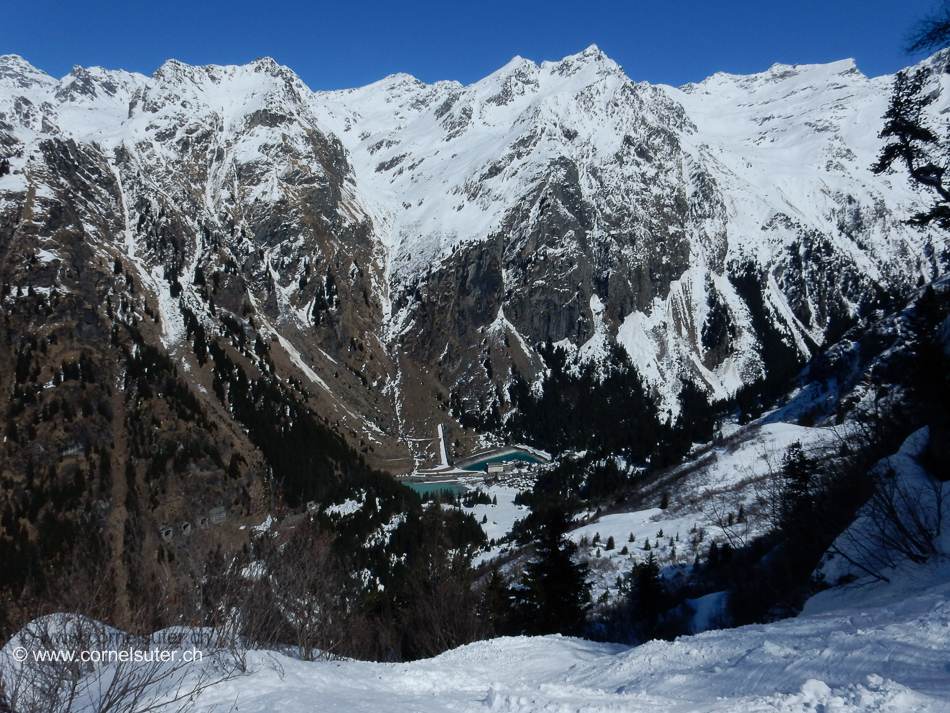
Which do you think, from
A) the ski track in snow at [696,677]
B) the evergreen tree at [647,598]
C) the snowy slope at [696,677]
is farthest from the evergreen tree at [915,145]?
the evergreen tree at [647,598]

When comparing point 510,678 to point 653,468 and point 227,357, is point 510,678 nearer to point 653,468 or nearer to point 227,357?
point 653,468

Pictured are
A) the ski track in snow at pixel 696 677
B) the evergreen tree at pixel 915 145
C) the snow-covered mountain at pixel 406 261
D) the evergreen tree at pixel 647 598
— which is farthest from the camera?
the snow-covered mountain at pixel 406 261

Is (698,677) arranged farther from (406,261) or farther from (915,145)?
(406,261)


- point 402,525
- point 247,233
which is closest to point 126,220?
point 247,233

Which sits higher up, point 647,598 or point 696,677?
point 696,677

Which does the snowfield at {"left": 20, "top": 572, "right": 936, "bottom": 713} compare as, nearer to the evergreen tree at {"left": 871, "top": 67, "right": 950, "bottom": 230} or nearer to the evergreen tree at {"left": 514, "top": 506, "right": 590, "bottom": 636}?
the evergreen tree at {"left": 871, "top": 67, "right": 950, "bottom": 230}

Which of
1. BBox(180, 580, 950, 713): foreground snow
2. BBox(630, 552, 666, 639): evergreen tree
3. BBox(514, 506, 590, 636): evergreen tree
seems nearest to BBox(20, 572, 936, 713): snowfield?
BBox(180, 580, 950, 713): foreground snow

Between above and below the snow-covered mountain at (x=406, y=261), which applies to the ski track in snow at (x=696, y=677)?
below

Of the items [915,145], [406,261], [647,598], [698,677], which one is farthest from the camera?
[406,261]

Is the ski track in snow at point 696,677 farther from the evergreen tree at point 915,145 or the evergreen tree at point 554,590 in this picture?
the evergreen tree at point 554,590

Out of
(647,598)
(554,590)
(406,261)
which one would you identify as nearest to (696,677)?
(554,590)

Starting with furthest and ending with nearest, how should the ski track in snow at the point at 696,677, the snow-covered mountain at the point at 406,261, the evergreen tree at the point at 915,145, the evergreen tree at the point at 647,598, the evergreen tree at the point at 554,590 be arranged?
the snow-covered mountain at the point at 406,261
the evergreen tree at the point at 647,598
the evergreen tree at the point at 554,590
the evergreen tree at the point at 915,145
the ski track in snow at the point at 696,677
